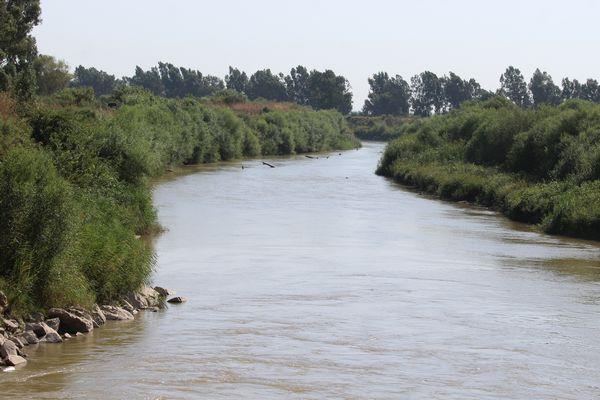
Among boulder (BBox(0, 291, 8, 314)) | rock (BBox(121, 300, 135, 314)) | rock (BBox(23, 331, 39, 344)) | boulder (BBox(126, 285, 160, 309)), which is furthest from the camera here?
boulder (BBox(126, 285, 160, 309))

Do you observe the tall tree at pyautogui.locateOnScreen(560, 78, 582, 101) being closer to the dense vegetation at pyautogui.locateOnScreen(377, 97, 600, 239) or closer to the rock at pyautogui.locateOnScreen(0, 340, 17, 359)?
the dense vegetation at pyautogui.locateOnScreen(377, 97, 600, 239)

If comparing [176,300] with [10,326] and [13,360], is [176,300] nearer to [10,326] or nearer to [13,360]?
[10,326]

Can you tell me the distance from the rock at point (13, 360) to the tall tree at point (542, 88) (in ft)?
577

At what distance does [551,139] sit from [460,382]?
39.7 meters

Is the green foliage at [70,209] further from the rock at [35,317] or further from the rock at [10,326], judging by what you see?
the rock at [10,326]

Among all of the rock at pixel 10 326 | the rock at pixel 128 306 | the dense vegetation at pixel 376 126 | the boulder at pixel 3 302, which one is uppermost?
the dense vegetation at pixel 376 126

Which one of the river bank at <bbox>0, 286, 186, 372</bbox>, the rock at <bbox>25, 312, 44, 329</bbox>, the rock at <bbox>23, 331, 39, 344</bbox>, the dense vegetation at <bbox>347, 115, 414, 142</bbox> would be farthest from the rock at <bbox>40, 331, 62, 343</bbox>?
the dense vegetation at <bbox>347, 115, 414, 142</bbox>

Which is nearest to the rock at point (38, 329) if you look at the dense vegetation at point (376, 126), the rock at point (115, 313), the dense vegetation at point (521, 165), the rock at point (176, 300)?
the rock at point (115, 313)

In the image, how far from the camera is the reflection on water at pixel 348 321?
17.5 meters

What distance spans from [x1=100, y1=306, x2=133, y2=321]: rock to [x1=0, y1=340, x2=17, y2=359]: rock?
11.6ft

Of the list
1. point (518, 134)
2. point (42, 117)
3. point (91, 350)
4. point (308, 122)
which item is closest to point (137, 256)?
point (91, 350)

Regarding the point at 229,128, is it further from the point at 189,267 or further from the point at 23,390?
the point at 23,390

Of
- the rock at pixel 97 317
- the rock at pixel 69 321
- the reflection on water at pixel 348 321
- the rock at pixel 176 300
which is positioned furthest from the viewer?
the rock at pixel 176 300

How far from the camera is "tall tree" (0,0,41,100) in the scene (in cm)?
4991
